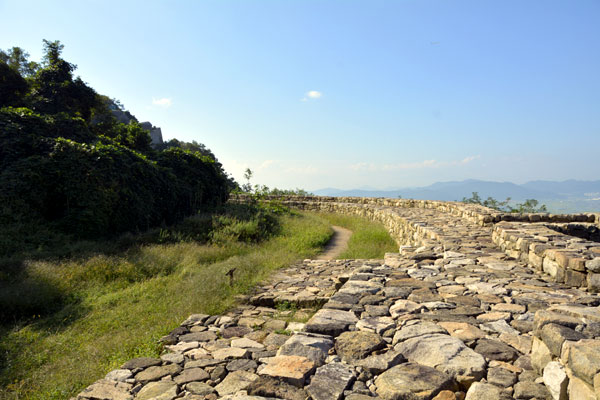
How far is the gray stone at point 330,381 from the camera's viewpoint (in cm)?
211

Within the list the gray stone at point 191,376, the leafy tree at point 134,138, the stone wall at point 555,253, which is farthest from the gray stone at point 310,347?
the leafy tree at point 134,138

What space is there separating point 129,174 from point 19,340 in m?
7.17

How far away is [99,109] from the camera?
19984 mm

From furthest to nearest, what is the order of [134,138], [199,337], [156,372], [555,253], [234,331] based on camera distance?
[134,138]
[555,253]
[234,331]
[199,337]
[156,372]

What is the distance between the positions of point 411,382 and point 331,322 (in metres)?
1.07

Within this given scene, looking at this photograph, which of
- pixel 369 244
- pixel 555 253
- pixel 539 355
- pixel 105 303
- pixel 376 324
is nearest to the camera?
pixel 539 355

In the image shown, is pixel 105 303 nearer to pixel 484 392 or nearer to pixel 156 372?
pixel 156 372

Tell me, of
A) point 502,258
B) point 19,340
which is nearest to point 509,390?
point 502,258

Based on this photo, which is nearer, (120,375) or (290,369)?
(290,369)

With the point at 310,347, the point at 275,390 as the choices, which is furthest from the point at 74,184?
the point at 275,390

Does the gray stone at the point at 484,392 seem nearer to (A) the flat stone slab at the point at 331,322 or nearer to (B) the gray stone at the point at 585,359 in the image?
(B) the gray stone at the point at 585,359

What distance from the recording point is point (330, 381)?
2.25 m

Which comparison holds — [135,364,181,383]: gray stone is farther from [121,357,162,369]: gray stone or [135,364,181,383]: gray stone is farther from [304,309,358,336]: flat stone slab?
[304,309,358,336]: flat stone slab

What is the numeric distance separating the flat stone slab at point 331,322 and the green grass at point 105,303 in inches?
64.1
